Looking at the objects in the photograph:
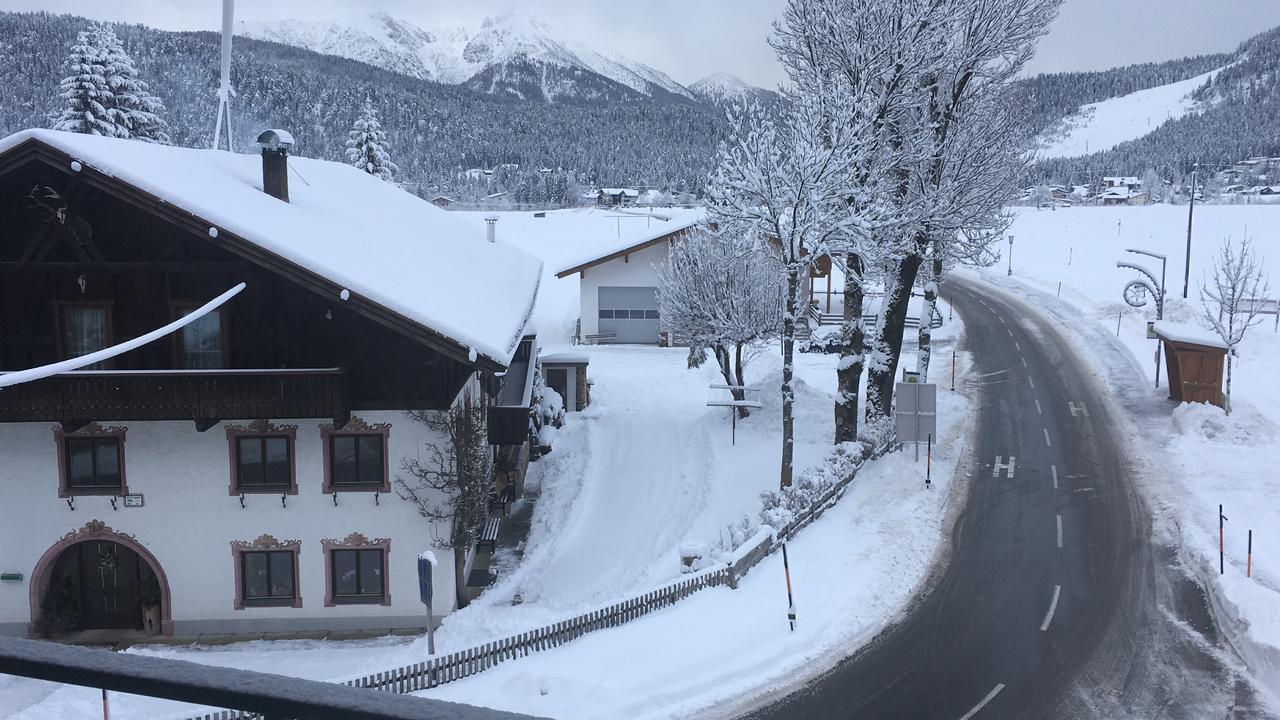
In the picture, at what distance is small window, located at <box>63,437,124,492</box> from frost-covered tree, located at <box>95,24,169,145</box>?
37839 mm

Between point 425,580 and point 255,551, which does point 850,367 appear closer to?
point 425,580

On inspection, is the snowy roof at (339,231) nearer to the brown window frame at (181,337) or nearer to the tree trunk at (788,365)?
the brown window frame at (181,337)

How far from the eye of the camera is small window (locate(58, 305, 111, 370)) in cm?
2059

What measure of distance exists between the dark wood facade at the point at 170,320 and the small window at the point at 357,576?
3.49 meters

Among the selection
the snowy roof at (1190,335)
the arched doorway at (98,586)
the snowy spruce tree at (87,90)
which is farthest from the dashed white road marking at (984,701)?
the snowy spruce tree at (87,90)

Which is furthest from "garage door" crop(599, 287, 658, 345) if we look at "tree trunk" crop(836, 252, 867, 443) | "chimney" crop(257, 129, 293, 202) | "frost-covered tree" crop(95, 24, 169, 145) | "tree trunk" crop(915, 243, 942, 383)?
"chimney" crop(257, 129, 293, 202)

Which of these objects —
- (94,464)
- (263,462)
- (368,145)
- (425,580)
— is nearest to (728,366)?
(263,462)

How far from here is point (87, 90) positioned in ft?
174

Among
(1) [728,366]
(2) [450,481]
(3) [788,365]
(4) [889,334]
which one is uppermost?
(4) [889,334]

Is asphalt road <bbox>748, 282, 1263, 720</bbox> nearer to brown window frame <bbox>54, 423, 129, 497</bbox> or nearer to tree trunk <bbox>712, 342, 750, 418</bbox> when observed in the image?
tree trunk <bbox>712, 342, 750, 418</bbox>

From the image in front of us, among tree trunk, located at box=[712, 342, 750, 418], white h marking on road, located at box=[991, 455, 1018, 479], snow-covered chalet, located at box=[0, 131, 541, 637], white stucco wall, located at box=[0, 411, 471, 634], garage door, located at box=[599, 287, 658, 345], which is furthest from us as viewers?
garage door, located at box=[599, 287, 658, 345]

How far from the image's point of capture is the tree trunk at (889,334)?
3175 cm

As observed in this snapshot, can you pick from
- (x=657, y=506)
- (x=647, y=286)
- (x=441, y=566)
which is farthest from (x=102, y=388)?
(x=647, y=286)

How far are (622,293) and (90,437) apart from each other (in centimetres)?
3212
